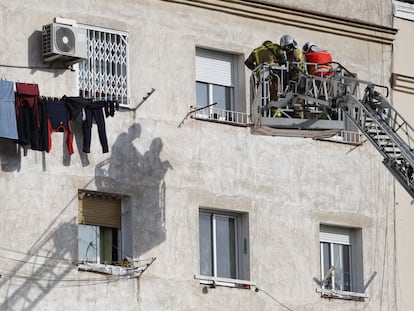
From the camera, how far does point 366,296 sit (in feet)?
103

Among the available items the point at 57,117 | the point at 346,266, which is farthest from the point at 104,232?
the point at 346,266

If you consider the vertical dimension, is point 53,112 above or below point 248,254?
above

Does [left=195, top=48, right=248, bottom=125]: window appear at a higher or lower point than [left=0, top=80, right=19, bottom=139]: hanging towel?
higher

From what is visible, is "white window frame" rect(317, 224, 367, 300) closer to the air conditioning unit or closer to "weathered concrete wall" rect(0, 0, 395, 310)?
"weathered concrete wall" rect(0, 0, 395, 310)

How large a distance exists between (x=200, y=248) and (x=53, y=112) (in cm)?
357

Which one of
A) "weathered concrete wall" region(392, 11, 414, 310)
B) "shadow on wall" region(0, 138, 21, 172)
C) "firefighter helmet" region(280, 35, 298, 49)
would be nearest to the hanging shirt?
"shadow on wall" region(0, 138, 21, 172)

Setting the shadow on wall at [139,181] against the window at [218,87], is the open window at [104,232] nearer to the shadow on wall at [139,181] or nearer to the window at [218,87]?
the shadow on wall at [139,181]

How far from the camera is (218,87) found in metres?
30.6

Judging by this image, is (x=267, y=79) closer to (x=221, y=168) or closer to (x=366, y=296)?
(x=221, y=168)

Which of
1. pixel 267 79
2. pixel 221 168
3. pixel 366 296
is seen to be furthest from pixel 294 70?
pixel 366 296

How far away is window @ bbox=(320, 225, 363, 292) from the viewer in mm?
31297

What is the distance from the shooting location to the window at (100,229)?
2861 cm

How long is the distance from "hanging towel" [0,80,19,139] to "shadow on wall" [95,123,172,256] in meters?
1.77

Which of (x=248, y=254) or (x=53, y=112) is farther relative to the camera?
(x=248, y=254)
